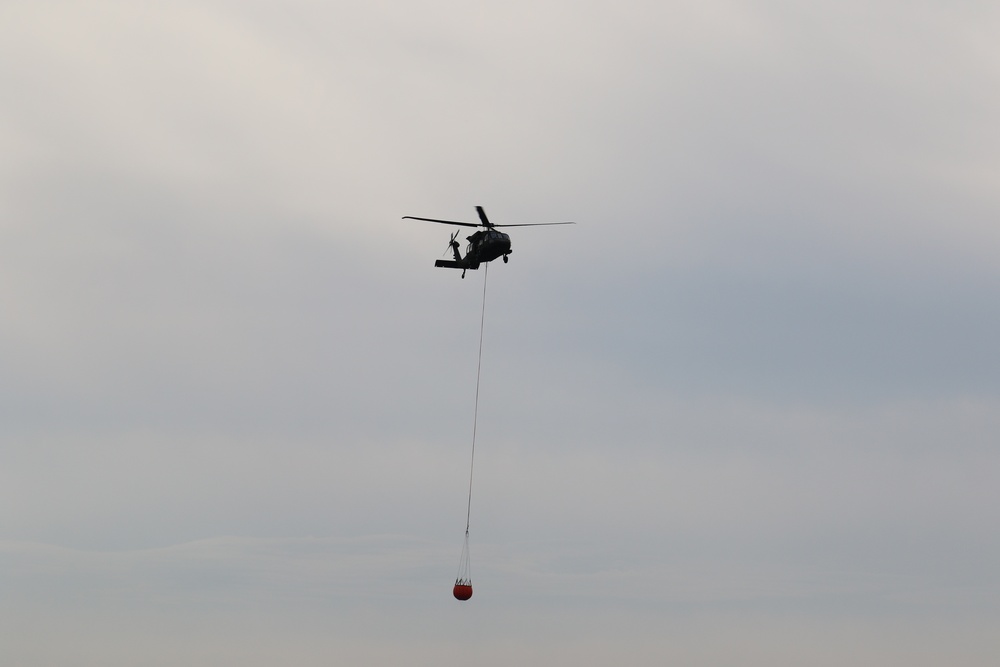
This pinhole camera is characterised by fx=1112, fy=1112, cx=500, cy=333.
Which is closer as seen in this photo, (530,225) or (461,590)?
(461,590)

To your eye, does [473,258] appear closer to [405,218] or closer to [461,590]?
[405,218]

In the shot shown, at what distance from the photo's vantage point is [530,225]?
67.4 meters

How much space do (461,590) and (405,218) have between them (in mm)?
21798

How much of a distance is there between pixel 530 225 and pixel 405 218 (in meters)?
7.86

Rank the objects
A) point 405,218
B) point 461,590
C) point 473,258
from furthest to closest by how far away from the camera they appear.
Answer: point 473,258
point 405,218
point 461,590

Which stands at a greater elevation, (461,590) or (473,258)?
(473,258)

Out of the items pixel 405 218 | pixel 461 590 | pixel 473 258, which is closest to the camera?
pixel 461 590

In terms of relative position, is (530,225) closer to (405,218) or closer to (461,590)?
(405,218)

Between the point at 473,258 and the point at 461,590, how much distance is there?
74.4 feet

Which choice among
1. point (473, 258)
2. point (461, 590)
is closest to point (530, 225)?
point (473, 258)

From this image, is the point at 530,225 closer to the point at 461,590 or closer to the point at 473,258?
the point at 473,258

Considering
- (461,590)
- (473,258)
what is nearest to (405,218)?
(473,258)

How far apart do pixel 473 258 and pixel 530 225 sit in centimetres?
469

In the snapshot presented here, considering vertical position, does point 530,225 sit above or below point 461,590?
above
